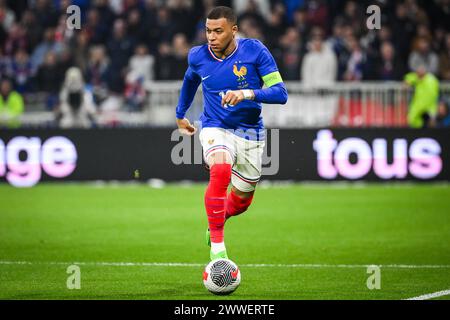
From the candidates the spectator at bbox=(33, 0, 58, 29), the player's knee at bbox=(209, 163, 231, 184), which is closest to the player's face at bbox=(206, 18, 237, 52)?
the player's knee at bbox=(209, 163, 231, 184)

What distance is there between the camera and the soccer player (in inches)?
324

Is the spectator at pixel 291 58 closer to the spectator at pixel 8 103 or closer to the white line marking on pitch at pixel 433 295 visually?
the spectator at pixel 8 103

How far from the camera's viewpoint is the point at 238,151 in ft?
28.8

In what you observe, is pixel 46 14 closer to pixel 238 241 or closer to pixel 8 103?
pixel 8 103

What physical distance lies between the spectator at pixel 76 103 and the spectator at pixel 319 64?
14.8 feet

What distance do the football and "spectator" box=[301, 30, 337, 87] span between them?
12328 mm

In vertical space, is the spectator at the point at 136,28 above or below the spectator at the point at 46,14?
below

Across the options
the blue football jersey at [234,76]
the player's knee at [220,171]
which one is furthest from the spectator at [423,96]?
the player's knee at [220,171]

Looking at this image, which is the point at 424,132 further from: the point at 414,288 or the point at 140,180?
the point at 414,288

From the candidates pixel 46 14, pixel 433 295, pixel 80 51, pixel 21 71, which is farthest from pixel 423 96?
pixel 433 295

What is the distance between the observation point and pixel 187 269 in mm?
9336

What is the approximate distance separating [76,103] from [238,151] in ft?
40.8

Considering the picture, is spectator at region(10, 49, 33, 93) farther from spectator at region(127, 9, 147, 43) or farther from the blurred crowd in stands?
spectator at region(127, 9, 147, 43)

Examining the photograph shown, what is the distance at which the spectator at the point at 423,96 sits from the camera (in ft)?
62.6
